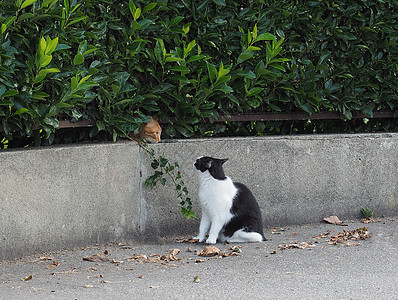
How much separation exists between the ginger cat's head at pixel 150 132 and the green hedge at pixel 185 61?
0.32 feet

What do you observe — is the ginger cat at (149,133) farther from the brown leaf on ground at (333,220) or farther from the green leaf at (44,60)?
the brown leaf on ground at (333,220)

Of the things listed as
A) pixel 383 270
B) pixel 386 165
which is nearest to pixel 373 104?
pixel 386 165

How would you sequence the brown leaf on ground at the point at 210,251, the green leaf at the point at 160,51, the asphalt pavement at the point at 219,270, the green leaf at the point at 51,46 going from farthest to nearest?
1. the green leaf at the point at 160,51
2. the brown leaf on ground at the point at 210,251
3. the green leaf at the point at 51,46
4. the asphalt pavement at the point at 219,270

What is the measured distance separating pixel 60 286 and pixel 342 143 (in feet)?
12.1

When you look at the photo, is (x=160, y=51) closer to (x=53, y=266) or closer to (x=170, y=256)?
(x=170, y=256)

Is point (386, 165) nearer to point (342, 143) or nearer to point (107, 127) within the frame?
point (342, 143)

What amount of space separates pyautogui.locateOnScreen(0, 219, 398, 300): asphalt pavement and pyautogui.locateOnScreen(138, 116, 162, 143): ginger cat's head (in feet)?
3.15

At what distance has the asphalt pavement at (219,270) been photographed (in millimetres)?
4543

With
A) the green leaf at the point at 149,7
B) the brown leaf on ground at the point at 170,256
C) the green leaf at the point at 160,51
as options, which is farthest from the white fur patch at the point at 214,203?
the green leaf at the point at 149,7

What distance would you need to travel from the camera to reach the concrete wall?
216 inches

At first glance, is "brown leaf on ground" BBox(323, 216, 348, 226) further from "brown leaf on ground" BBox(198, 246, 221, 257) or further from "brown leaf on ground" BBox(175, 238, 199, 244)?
"brown leaf on ground" BBox(198, 246, 221, 257)

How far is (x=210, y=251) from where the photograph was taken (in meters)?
5.64

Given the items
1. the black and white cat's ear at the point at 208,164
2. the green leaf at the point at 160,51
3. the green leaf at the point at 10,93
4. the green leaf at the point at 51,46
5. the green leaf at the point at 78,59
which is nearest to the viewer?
the green leaf at the point at 10,93

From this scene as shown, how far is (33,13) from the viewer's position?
17.4 ft
